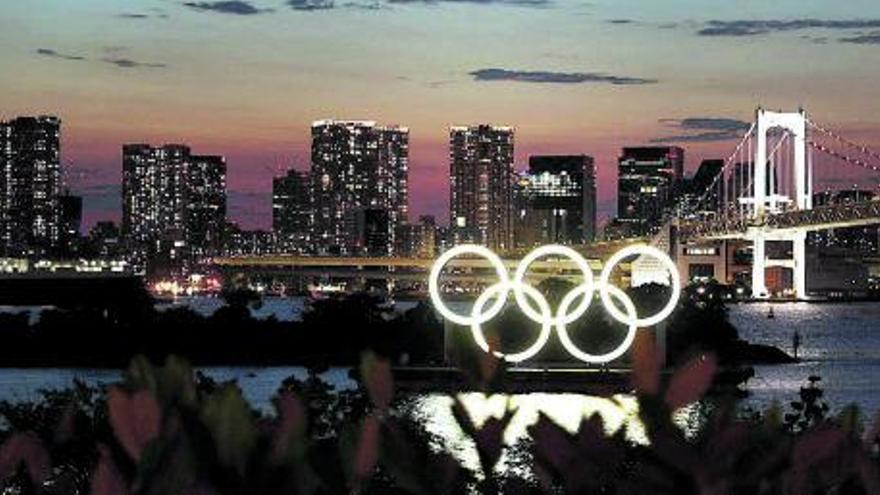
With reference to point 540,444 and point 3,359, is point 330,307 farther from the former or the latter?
point 540,444

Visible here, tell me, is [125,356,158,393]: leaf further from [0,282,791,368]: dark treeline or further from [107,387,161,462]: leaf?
[0,282,791,368]: dark treeline

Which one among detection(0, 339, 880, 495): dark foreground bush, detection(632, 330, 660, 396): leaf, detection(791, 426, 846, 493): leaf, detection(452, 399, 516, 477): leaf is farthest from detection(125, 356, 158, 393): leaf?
detection(791, 426, 846, 493): leaf

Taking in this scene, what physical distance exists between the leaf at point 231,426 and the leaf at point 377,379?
1.06 ft

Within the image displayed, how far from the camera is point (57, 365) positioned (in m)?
76.9

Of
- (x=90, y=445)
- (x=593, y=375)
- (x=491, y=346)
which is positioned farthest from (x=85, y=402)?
(x=593, y=375)

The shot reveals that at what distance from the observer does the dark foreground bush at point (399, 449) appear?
11.0 feet

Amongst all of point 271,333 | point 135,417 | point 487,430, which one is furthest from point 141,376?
point 271,333

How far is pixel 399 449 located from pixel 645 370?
44 cm

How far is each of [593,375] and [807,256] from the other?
341 feet

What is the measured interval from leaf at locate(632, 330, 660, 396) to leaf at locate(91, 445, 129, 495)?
2.84 feet

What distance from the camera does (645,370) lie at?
142 inches

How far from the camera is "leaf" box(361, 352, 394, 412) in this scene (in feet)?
12.0

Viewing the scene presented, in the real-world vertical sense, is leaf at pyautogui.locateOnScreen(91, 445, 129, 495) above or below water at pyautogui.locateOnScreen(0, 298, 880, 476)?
above

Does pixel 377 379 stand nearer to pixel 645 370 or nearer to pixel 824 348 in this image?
pixel 645 370
